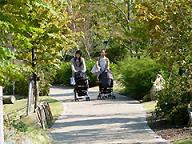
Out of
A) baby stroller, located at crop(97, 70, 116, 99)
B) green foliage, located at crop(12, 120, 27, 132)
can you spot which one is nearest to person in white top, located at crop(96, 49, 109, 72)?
baby stroller, located at crop(97, 70, 116, 99)

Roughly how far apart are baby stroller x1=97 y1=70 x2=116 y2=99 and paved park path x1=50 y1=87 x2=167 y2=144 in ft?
5.79

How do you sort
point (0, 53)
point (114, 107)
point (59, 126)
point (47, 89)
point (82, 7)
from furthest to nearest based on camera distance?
point (82, 7) < point (47, 89) < point (114, 107) < point (59, 126) < point (0, 53)

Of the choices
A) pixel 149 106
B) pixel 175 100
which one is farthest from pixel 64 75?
pixel 175 100

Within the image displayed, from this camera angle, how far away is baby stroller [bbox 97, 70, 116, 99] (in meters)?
19.9

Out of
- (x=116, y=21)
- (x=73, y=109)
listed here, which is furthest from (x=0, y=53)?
(x=116, y=21)

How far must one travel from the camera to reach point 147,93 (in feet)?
63.4

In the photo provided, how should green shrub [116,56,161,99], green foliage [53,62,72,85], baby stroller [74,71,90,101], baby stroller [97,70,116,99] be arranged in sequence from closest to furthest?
1. baby stroller [74,71,90,101]
2. green shrub [116,56,161,99]
3. baby stroller [97,70,116,99]
4. green foliage [53,62,72,85]

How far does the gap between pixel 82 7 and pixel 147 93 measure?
66.5 feet

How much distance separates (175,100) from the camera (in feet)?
39.9

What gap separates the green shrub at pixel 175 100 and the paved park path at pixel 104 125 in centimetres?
61

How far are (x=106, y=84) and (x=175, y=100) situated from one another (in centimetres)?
784

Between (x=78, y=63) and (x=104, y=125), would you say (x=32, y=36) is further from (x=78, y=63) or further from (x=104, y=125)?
(x=78, y=63)

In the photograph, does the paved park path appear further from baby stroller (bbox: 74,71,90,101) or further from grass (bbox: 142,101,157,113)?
baby stroller (bbox: 74,71,90,101)

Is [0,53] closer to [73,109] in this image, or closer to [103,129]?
[103,129]
